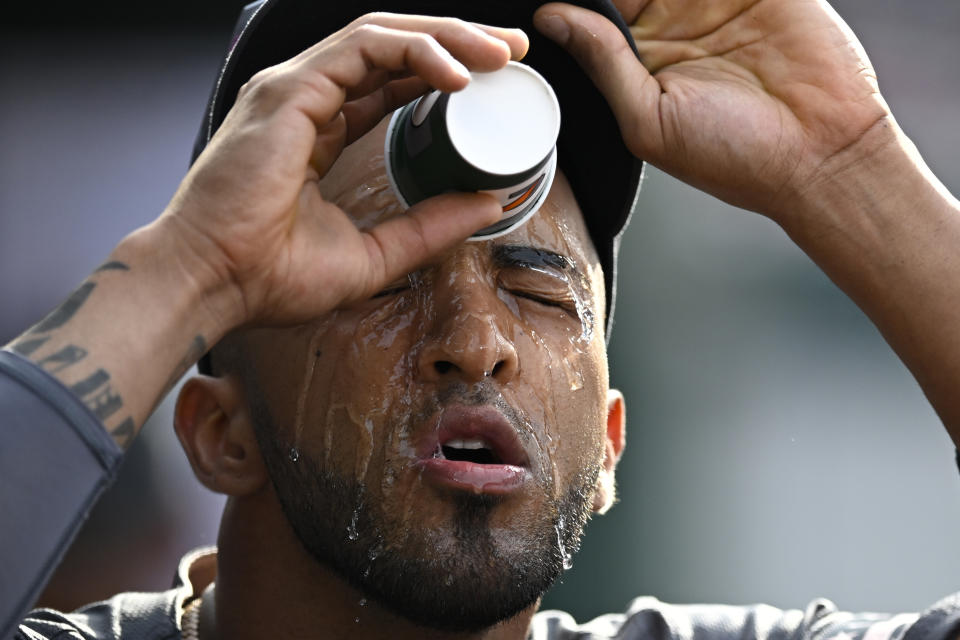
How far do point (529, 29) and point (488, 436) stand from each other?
96 cm

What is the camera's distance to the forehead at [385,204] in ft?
7.69

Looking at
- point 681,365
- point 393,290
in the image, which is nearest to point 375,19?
point 393,290

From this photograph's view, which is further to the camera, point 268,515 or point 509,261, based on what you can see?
point 268,515

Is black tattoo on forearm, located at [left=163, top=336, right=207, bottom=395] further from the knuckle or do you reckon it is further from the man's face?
the knuckle

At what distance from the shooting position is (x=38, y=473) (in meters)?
1.68

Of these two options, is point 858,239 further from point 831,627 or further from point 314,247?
point 314,247

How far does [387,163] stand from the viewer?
86.5 inches

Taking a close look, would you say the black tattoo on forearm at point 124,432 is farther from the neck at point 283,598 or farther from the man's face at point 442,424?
the neck at point 283,598

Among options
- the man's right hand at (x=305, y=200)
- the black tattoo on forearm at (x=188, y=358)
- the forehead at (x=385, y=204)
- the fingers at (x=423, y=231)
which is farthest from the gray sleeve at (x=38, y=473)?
the forehead at (x=385, y=204)

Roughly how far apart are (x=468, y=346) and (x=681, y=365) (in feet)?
10.9

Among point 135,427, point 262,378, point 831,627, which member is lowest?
point 831,627

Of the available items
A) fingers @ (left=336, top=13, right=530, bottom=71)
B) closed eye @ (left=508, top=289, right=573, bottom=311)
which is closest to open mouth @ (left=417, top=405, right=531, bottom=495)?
closed eye @ (left=508, top=289, right=573, bottom=311)

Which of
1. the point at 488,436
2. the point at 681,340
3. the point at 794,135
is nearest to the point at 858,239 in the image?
the point at 794,135

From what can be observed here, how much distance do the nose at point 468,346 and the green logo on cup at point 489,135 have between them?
29 cm
